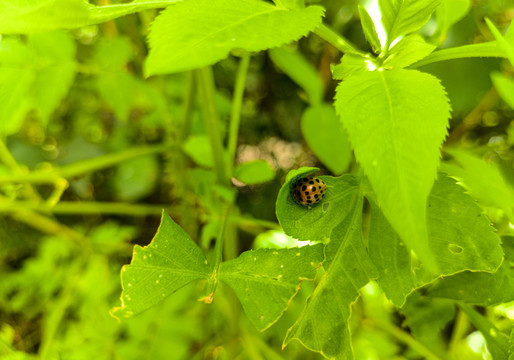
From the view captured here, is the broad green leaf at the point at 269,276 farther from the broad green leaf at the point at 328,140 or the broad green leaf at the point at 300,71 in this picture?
the broad green leaf at the point at 300,71

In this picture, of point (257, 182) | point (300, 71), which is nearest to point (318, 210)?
point (257, 182)

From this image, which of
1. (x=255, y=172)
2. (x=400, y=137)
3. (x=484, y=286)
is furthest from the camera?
(x=255, y=172)

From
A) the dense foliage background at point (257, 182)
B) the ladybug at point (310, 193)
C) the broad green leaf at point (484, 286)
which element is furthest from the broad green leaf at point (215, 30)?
the broad green leaf at point (484, 286)

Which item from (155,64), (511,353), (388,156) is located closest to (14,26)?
(155,64)

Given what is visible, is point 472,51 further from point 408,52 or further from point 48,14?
point 48,14

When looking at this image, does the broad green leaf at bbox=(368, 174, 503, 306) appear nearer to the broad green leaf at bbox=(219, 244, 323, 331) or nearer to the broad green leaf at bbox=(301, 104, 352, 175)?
the broad green leaf at bbox=(219, 244, 323, 331)

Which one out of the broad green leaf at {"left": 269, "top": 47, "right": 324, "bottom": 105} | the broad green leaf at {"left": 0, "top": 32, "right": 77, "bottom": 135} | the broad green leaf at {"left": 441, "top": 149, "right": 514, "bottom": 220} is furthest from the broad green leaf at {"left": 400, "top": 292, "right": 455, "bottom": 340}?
the broad green leaf at {"left": 0, "top": 32, "right": 77, "bottom": 135}
